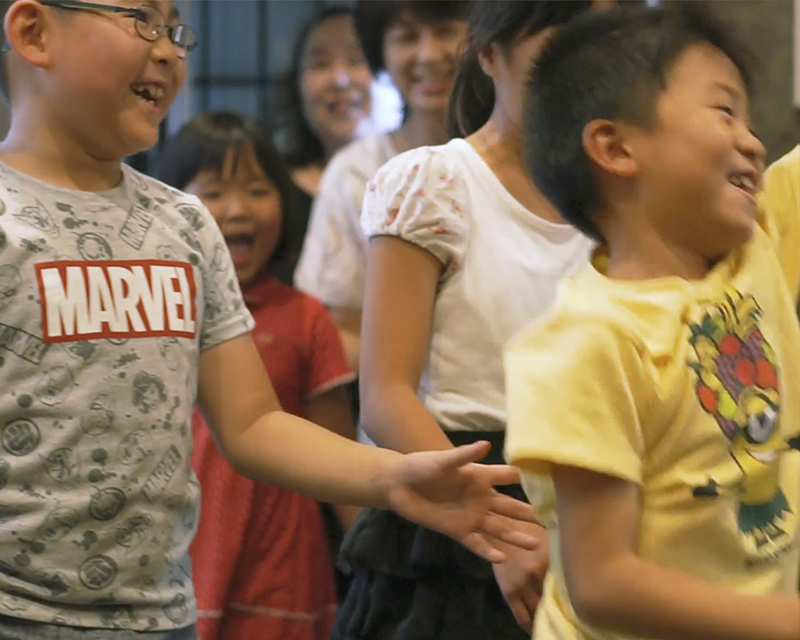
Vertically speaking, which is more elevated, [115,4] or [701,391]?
[115,4]

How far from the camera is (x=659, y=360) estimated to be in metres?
1.20

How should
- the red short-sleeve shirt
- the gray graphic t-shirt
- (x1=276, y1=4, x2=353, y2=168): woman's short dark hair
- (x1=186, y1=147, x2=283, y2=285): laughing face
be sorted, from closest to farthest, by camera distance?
1. the gray graphic t-shirt
2. the red short-sleeve shirt
3. (x1=186, y1=147, x2=283, y2=285): laughing face
4. (x1=276, y1=4, x2=353, y2=168): woman's short dark hair

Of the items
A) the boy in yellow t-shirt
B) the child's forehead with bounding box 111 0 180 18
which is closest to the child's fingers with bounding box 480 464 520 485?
the boy in yellow t-shirt

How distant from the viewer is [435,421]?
1676 millimetres

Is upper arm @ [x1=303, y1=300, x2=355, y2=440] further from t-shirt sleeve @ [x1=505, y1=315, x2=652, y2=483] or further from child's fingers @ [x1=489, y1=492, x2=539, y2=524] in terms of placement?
t-shirt sleeve @ [x1=505, y1=315, x2=652, y2=483]

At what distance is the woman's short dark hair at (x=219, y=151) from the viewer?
256cm

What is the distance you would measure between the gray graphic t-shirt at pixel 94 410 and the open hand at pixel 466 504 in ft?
0.89

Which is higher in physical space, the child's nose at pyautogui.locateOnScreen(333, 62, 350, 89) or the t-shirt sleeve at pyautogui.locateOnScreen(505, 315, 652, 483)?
the t-shirt sleeve at pyautogui.locateOnScreen(505, 315, 652, 483)

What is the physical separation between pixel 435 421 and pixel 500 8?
53 centimetres

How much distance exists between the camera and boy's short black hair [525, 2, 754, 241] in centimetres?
131

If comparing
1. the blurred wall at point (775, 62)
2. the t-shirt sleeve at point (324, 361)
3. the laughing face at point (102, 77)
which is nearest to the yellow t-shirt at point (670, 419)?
the laughing face at point (102, 77)

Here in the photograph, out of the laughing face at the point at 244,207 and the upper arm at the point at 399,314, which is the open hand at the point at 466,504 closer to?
the upper arm at the point at 399,314

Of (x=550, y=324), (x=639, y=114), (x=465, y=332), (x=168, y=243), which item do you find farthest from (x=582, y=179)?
(x=168, y=243)

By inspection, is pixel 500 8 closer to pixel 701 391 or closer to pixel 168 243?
pixel 168 243
